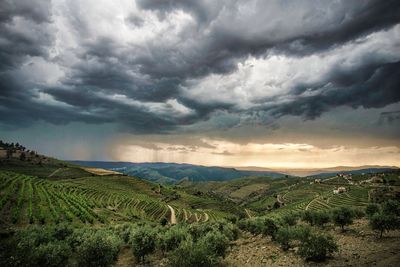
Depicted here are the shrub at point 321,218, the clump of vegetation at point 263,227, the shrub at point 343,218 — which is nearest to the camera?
the clump of vegetation at point 263,227

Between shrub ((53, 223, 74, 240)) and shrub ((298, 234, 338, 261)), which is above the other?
shrub ((298, 234, 338, 261))

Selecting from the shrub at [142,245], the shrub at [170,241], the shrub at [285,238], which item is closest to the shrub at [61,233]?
the shrub at [142,245]

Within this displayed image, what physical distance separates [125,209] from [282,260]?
115758 millimetres

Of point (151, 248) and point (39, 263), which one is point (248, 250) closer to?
point (151, 248)

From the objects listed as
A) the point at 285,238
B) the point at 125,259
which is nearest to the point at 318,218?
the point at 285,238

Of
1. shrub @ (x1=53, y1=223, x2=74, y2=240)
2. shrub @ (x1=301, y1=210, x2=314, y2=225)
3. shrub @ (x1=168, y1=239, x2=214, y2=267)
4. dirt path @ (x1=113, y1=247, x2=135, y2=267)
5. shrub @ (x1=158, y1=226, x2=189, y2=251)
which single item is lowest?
dirt path @ (x1=113, y1=247, x2=135, y2=267)

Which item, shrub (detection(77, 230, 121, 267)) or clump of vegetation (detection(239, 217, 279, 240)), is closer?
shrub (detection(77, 230, 121, 267))

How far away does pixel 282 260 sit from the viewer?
29.8 metres

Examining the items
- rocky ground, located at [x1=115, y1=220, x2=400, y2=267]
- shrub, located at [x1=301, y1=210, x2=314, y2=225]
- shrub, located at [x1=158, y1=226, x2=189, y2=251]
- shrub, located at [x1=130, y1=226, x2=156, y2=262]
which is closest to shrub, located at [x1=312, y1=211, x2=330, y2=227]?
shrub, located at [x1=301, y1=210, x2=314, y2=225]

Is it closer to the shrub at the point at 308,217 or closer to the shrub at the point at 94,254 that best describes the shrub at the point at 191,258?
the shrub at the point at 94,254

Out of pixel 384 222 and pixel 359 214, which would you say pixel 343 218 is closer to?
pixel 384 222

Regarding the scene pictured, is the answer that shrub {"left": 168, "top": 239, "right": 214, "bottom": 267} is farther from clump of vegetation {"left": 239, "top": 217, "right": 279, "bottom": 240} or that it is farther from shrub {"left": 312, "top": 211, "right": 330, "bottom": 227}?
shrub {"left": 312, "top": 211, "right": 330, "bottom": 227}

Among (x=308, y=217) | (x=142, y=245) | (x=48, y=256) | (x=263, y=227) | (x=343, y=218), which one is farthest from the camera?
(x=308, y=217)

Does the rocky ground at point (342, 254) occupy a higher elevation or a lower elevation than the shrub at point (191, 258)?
lower
